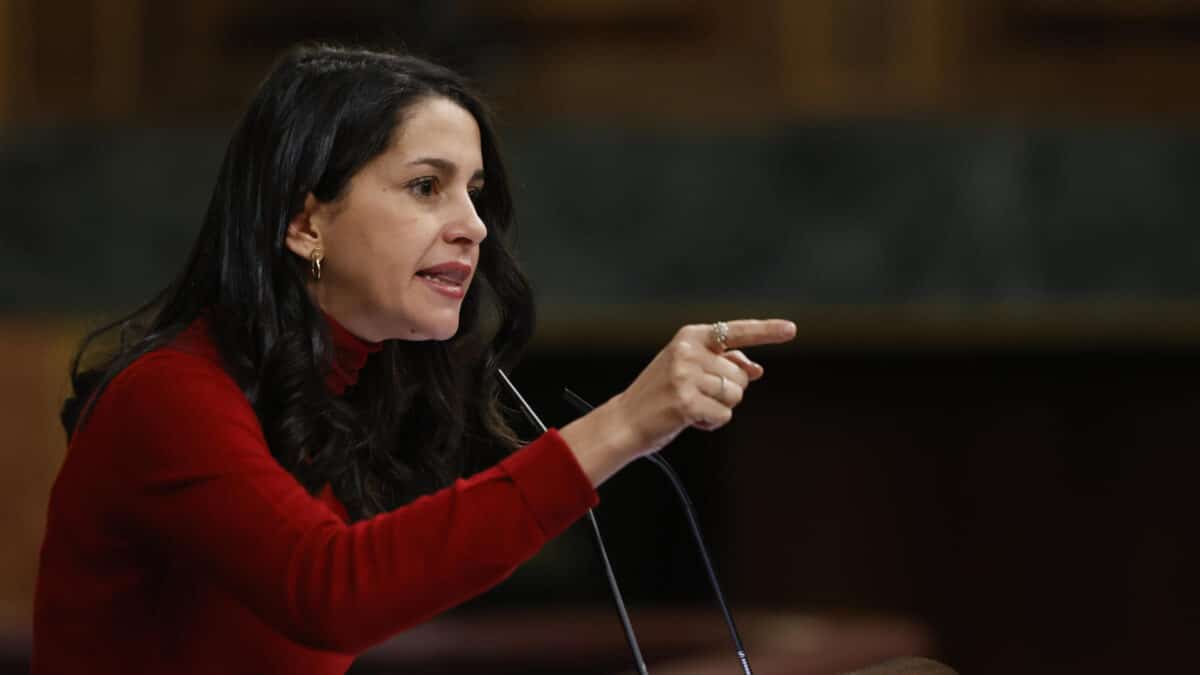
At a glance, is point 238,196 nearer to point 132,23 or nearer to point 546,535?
point 546,535

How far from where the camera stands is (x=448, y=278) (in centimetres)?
98

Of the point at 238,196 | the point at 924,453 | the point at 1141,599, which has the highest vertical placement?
the point at 238,196

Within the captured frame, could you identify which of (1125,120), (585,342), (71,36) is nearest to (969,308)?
(1125,120)

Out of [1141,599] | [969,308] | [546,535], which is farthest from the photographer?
[1141,599]

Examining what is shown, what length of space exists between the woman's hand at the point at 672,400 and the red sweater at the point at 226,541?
0.05ft

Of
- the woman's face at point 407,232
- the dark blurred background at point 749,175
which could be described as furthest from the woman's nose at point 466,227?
the dark blurred background at point 749,175

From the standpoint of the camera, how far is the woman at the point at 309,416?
2.72ft

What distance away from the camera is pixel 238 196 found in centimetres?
99

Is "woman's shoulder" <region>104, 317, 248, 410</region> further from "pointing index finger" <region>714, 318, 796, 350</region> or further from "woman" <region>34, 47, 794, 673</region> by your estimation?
"pointing index finger" <region>714, 318, 796, 350</region>

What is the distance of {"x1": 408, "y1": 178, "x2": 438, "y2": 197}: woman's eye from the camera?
0.97 metres

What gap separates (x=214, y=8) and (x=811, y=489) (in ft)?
3.75

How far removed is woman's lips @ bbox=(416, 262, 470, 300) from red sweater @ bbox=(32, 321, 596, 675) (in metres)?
0.06

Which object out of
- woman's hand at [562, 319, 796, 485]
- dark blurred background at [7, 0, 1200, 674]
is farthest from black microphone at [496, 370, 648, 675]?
dark blurred background at [7, 0, 1200, 674]

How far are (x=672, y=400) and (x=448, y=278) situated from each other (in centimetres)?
20
